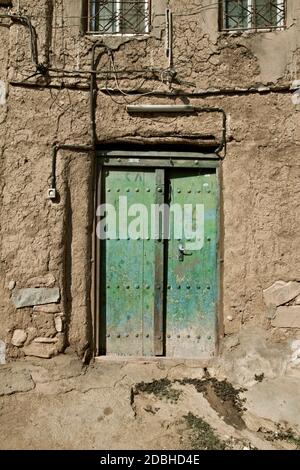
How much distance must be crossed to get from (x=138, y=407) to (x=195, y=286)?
1178 mm

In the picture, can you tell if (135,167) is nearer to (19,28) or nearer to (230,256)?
(230,256)

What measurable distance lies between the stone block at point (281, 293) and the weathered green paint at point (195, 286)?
1.53 feet

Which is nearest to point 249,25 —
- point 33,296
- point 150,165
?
point 150,165

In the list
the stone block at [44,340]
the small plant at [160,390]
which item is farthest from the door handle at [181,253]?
the stone block at [44,340]

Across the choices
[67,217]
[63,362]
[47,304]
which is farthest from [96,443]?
[67,217]

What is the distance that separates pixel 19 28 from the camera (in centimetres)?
383

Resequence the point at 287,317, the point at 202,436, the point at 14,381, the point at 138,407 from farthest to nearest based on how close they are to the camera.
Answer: the point at 287,317
the point at 14,381
the point at 138,407
the point at 202,436

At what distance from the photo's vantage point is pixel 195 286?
4020 millimetres

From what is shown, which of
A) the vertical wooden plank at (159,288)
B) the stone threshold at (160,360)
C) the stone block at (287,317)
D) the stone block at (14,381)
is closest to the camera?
the stone block at (14,381)

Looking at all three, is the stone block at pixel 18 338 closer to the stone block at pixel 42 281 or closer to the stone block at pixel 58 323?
the stone block at pixel 58 323

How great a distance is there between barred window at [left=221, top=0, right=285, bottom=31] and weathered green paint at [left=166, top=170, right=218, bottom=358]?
136 cm

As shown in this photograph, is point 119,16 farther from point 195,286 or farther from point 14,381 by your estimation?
point 14,381

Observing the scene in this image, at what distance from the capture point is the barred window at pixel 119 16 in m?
4.02

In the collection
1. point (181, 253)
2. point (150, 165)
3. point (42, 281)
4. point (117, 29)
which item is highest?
point (117, 29)
